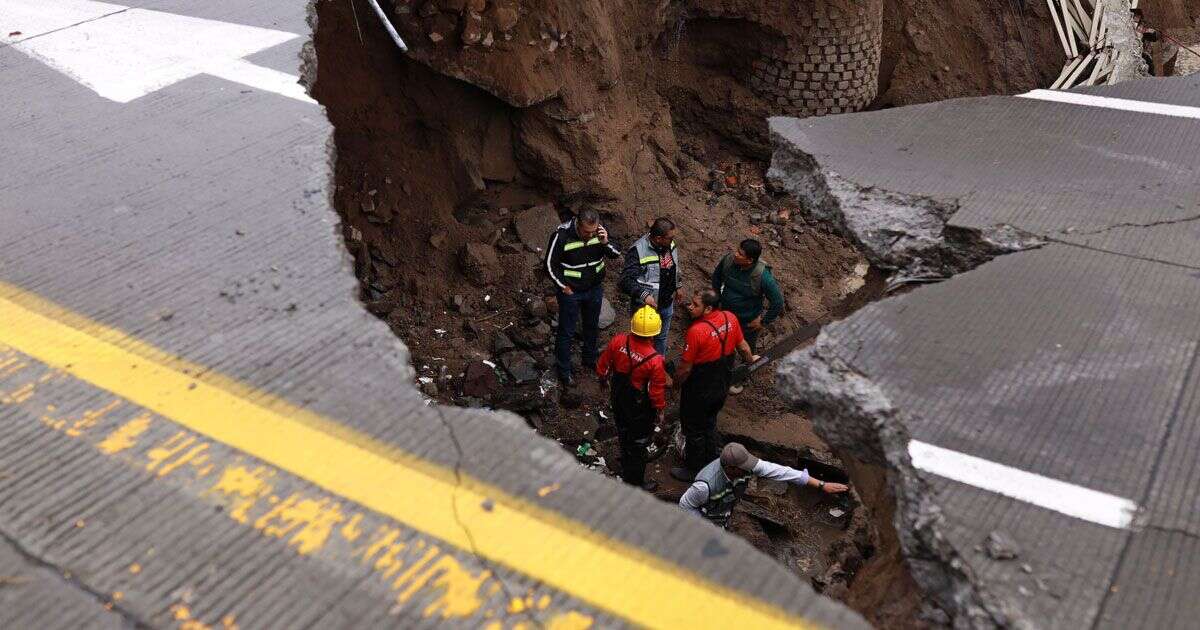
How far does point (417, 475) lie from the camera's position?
2.92 m

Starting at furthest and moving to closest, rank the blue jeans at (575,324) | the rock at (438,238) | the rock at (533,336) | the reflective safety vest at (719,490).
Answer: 1. the rock at (438,238)
2. the rock at (533,336)
3. the blue jeans at (575,324)
4. the reflective safety vest at (719,490)

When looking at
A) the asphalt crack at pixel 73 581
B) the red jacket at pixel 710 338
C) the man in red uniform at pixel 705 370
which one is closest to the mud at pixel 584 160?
the man in red uniform at pixel 705 370

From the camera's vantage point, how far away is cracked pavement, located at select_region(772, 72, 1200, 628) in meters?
3.05

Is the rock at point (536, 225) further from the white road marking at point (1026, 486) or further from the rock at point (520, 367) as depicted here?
the white road marking at point (1026, 486)

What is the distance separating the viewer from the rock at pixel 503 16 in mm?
8109

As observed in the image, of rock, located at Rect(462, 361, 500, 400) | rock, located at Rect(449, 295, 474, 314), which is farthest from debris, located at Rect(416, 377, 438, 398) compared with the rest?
rock, located at Rect(449, 295, 474, 314)

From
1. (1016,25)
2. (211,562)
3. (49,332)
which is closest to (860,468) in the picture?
(211,562)

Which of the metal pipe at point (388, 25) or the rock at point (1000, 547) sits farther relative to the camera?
the metal pipe at point (388, 25)

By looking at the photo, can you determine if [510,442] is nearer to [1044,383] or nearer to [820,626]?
[820,626]

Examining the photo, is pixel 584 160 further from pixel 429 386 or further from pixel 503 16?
pixel 429 386

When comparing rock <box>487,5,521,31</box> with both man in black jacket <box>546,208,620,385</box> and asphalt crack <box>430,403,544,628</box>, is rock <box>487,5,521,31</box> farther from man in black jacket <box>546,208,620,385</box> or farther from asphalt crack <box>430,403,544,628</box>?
asphalt crack <box>430,403,544,628</box>

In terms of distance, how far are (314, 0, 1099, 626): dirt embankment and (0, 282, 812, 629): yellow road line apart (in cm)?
379

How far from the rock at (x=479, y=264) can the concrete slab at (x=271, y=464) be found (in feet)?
14.4

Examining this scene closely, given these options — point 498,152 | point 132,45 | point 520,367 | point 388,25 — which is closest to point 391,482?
point 132,45
